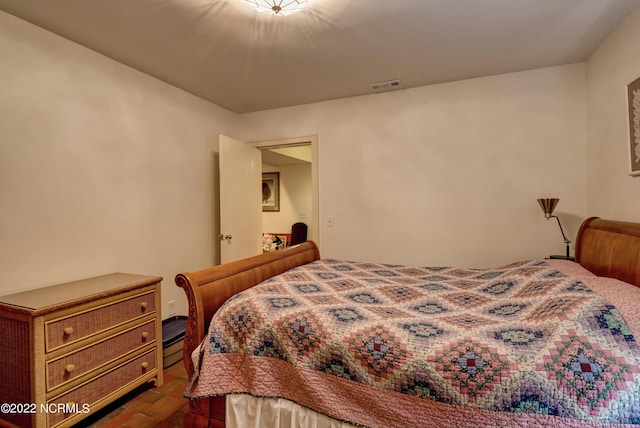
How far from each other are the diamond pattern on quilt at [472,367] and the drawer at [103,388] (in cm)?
199

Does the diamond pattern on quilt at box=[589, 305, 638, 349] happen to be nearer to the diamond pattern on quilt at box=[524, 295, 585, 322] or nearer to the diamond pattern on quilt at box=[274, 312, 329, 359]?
the diamond pattern on quilt at box=[524, 295, 585, 322]

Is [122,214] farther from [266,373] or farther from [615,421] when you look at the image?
[615,421]

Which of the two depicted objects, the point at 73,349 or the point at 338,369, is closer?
the point at 338,369

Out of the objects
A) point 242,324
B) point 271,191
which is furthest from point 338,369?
point 271,191

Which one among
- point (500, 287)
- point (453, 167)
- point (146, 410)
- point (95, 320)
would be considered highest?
point (453, 167)

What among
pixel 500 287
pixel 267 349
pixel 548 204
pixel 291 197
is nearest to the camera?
pixel 267 349

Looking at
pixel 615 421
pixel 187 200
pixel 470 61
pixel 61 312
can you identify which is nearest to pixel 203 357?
pixel 61 312

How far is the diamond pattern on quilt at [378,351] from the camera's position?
1185 mm

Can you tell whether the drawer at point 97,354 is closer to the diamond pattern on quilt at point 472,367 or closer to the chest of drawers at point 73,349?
the chest of drawers at point 73,349

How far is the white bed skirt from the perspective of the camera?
1.29m

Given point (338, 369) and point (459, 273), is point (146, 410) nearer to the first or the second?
point (338, 369)

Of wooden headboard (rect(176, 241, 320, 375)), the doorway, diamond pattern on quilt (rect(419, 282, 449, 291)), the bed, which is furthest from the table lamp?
the doorway

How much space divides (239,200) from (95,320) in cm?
198

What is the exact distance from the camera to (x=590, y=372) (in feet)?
3.34
